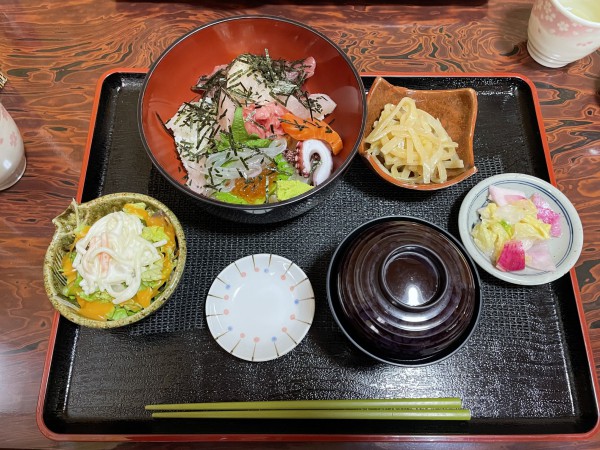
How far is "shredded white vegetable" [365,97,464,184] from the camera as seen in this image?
163cm

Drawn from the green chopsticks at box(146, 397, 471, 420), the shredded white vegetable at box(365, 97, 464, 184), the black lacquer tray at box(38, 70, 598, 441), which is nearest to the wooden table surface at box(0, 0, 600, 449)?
the black lacquer tray at box(38, 70, 598, 441)

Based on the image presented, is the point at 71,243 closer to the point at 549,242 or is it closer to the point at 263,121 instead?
the point at 263,121

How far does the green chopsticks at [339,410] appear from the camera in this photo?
1.34m

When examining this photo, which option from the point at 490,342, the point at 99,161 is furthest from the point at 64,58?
the point at 490,342

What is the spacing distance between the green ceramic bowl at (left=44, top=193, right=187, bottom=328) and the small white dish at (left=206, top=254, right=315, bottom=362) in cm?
16

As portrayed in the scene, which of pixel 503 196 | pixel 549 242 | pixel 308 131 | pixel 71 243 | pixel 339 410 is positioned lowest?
pixel 339 410

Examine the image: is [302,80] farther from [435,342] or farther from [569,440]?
[569,440]

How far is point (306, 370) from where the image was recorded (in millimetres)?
1457

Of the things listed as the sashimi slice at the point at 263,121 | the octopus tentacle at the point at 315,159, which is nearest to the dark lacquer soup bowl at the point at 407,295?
the octopus tentacle at the point at 315,159

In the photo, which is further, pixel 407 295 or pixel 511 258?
pixel 511 258

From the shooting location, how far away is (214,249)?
162 centimetres

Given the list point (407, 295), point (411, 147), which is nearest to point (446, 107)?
point (411, 147)

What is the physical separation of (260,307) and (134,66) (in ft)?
4.44

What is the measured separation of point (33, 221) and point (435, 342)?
1.56 m
